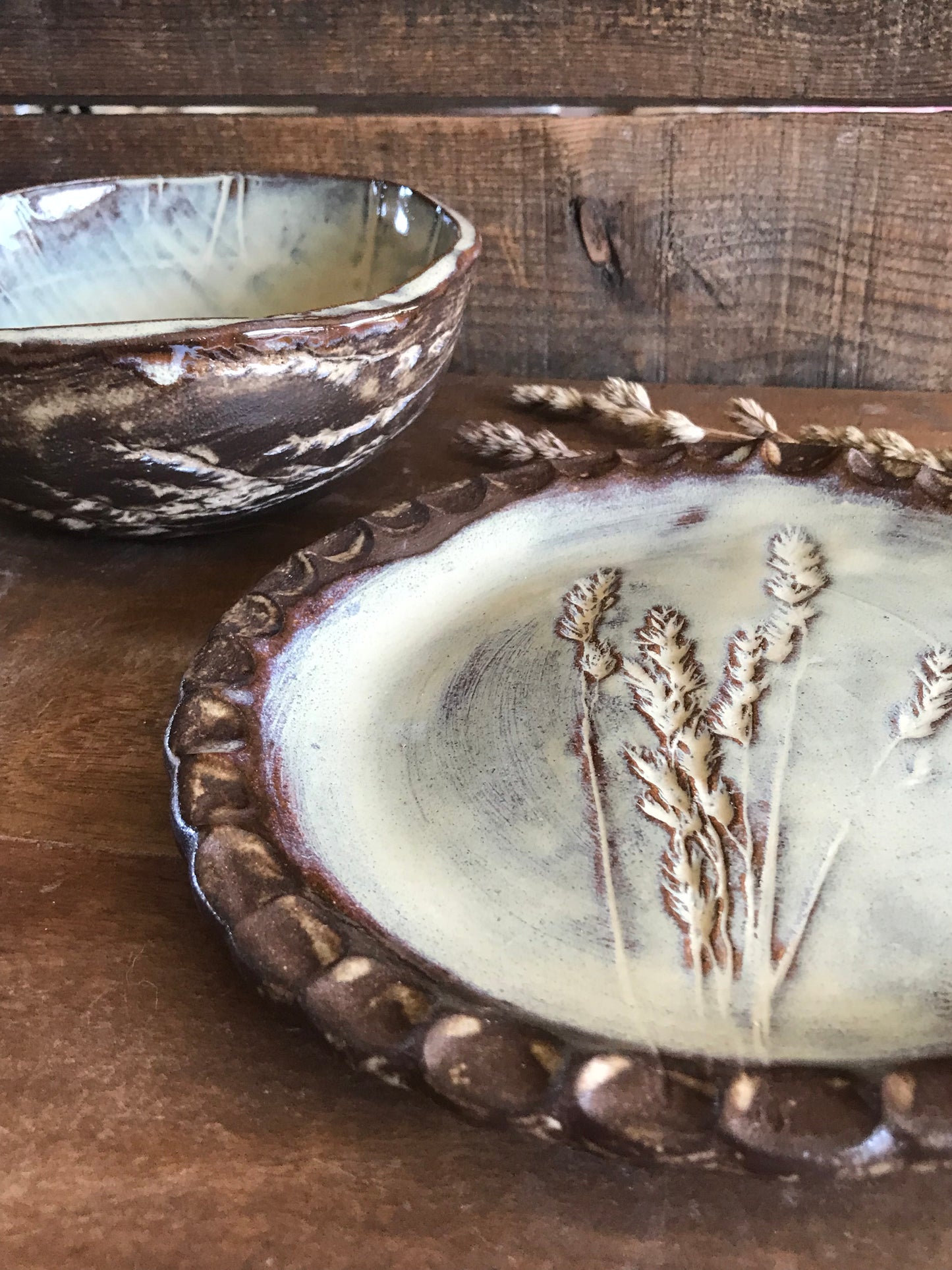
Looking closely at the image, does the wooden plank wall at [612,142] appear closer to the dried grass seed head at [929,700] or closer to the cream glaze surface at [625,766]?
the cream glaze surface at [625,766]

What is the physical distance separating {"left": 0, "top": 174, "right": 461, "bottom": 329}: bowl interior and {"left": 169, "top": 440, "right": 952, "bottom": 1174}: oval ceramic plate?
0.96ft

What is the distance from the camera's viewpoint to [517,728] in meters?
0.42

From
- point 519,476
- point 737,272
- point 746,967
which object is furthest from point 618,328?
point 746,967

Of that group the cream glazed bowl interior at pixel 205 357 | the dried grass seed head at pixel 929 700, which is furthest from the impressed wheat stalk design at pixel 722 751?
the cream glazed bowl interior at pixel 205 357

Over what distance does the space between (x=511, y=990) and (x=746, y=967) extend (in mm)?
73

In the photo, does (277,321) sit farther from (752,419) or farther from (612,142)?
(612,142)

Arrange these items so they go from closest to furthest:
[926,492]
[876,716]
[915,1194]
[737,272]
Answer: [915,1194]
[876,716]
[926,492]
[737,272]

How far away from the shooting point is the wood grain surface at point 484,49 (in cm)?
75

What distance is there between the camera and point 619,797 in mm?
384

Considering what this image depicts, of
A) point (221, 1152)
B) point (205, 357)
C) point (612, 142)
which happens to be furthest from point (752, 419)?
point (221, 1152)

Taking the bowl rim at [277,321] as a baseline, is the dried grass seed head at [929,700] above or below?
below

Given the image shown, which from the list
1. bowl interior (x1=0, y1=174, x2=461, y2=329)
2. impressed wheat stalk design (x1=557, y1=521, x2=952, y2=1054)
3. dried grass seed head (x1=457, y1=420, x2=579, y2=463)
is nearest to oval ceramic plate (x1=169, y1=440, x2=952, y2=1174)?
impressed wheat stalk design (x1=557, y1=521, x2=952, y2=1054)

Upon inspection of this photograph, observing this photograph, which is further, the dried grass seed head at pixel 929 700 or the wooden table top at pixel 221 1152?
the dried grass seed head at pixel 929 700

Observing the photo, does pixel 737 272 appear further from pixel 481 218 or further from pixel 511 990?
pixel 511 990
